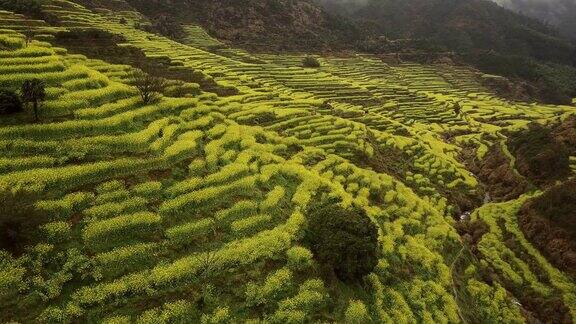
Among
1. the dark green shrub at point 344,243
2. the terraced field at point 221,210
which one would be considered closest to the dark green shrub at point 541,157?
the terraced field at point 221,210

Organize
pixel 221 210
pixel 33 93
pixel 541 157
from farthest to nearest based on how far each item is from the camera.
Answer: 1. pixel 541 157
2. pixel 33 93
3. pixel 221 210

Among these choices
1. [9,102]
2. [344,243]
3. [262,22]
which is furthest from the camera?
[262,22]

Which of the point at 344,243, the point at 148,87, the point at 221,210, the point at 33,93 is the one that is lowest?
the point at 221,210

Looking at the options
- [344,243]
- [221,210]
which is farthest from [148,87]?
[344,243]

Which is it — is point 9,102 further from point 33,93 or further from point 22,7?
point 22,7

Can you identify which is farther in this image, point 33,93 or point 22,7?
point 22,7

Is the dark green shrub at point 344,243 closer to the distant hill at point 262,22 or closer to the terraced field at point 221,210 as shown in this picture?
the terraced field at point 221,210

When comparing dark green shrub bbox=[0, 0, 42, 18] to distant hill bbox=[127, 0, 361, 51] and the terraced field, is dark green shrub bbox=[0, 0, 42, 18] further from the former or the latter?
distant hill bbox=[127, 0, 361, 51]
